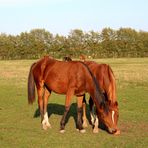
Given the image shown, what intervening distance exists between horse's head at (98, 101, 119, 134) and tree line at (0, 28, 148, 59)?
76.6 meters

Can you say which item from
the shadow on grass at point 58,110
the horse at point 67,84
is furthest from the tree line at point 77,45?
the horse at point 67,84

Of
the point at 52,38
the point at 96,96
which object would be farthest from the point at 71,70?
the point at 52,38

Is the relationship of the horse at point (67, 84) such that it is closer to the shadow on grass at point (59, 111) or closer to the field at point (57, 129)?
the field at point (57, 129)

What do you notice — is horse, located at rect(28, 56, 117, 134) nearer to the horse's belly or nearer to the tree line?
the horse's belly

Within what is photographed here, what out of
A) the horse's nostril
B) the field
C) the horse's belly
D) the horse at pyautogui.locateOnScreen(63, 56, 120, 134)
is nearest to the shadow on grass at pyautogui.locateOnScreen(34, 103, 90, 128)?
the field

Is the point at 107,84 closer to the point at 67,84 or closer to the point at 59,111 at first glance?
the point at 67,84

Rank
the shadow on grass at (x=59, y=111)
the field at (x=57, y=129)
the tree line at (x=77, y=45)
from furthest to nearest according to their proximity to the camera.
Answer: the tree line at (x=77, y=45) → the shadow on grass at (x=59, y=111) → the field at (x=57, y=129)

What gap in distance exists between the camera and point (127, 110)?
1321cm

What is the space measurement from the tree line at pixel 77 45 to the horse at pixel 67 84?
74.9 m

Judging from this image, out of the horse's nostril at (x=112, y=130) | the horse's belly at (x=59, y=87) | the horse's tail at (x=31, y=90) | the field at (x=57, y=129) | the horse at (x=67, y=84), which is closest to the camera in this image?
the field at (x=57, y=129)

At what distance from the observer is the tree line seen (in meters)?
89.7

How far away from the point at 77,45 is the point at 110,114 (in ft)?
276

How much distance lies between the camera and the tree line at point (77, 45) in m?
89.7

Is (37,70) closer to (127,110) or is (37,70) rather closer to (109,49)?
(127,110)
